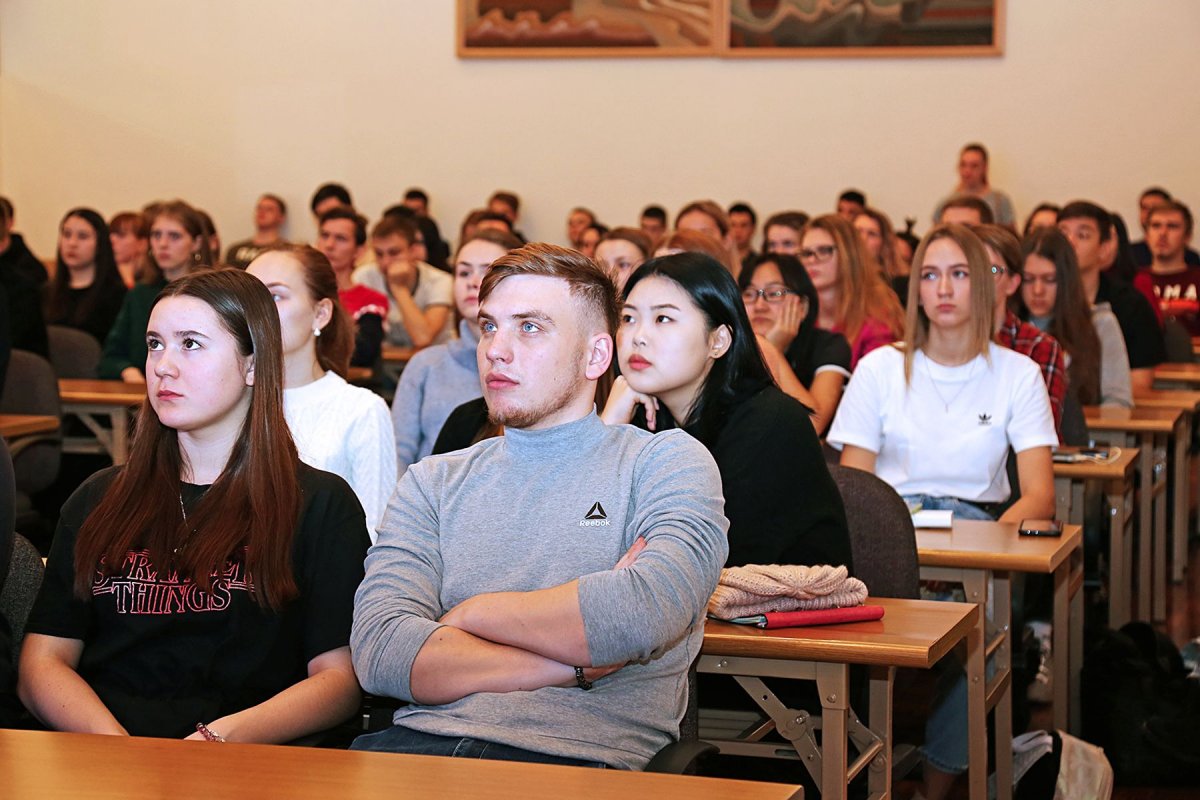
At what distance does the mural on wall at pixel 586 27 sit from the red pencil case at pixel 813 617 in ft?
28.6

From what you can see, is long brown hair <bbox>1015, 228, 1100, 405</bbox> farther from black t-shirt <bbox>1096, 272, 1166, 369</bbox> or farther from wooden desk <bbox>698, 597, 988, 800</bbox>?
wooden desk <bbox>698, 597, 988, 800</bbox>

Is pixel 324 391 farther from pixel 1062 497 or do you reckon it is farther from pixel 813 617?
pixel 1062 497

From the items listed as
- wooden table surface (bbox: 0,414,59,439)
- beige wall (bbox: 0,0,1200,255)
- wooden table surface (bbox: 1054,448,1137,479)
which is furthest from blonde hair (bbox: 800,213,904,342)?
beige wall (bbox: 0,0,1200,255)

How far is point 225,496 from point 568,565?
0.56 m

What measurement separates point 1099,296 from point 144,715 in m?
4.86

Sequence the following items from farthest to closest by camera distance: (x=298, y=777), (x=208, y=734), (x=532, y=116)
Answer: (x=532, y=116), (x=208, y=734), (x=298, y=777)

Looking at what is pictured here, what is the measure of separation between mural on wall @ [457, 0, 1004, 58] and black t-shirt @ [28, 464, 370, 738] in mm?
8863

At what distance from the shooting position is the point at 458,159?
442 inches

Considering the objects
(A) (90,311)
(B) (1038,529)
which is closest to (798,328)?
(B) (1038,529)

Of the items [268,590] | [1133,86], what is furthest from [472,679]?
[1133,86]

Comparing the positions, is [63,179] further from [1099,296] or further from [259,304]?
[259,304]

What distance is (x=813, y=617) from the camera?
242cm

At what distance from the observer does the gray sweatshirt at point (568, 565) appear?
1994 millimetres

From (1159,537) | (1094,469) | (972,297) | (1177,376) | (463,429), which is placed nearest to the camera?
(463,429)
